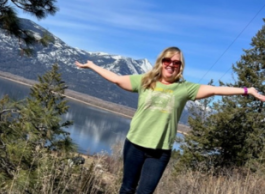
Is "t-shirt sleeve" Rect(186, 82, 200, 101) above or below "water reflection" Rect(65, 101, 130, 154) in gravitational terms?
above

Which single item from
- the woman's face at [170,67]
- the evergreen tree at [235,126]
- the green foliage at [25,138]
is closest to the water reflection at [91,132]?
the green foliage at [25,138]

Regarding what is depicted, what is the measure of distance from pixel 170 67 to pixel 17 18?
3.65m

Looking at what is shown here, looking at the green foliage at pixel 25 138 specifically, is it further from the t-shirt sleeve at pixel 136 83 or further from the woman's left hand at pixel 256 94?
the woman's left hand at pixel 256 94

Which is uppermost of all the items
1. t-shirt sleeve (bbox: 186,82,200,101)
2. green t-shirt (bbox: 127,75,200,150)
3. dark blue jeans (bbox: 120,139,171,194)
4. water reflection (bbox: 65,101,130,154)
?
t-shirt sleeve (bbox: 186,82,200,101)

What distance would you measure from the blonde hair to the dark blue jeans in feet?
1.49

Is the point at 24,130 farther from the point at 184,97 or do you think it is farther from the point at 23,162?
the point at 184,97

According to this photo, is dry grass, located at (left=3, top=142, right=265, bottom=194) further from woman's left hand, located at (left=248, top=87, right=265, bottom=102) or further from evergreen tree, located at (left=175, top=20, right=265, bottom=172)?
evergreen tree, located at (left=175, top=20, right=265, bottom=172)

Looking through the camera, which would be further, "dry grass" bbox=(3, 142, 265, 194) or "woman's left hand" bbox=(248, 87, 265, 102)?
"dry grass" bbox=(3, 142, 265, 194)

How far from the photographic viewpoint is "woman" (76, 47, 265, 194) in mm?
2354

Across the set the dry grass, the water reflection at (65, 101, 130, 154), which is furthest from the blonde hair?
the water reflection at (65, 101, 130, 154)

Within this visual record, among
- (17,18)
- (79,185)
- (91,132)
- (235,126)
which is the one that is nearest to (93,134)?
(91,132)

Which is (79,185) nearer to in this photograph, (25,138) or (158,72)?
(25,138)

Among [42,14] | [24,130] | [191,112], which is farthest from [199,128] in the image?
[24,130]

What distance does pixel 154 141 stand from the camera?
7.64 feet
